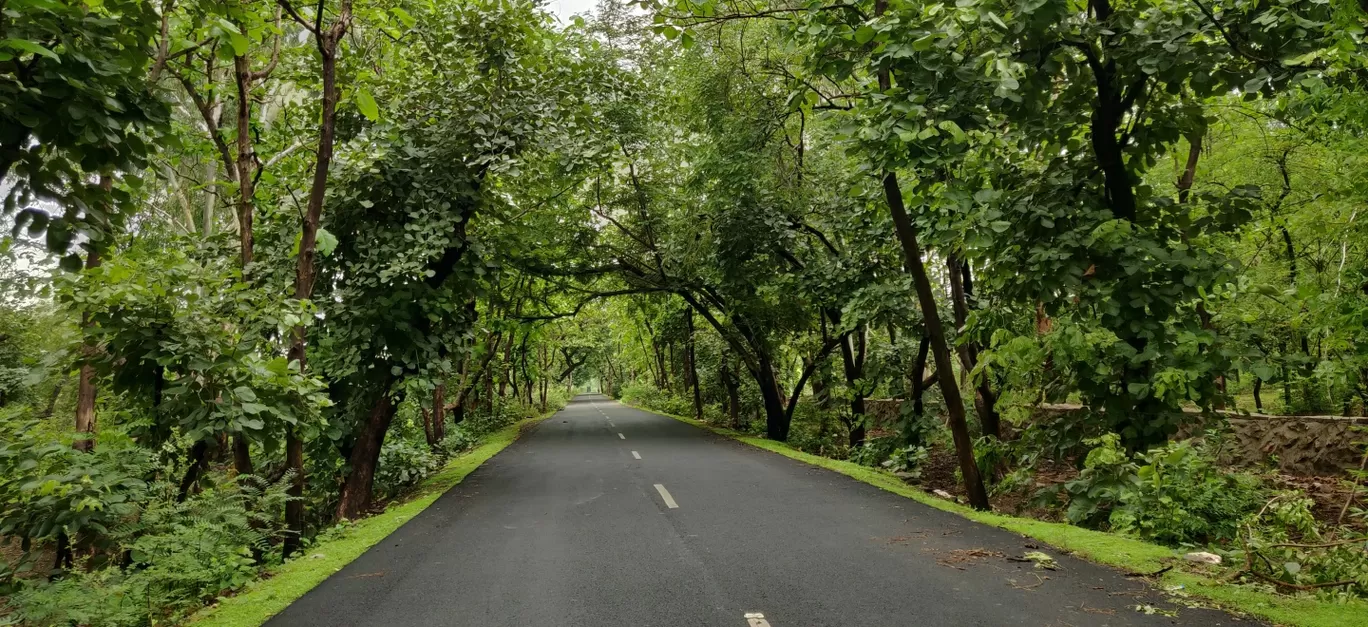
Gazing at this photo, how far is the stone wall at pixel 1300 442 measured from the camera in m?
11.5

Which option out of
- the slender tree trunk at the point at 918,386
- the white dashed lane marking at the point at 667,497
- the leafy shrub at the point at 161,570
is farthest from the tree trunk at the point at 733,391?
the leafy shrub at the point at 161,570

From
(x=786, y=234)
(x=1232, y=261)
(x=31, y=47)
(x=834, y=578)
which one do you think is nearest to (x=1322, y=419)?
(x=1232, y=261)

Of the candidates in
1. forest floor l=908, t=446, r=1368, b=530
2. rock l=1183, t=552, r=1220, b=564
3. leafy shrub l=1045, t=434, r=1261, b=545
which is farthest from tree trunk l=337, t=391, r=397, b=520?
rock l=1183, t=552, r=1220, b=564

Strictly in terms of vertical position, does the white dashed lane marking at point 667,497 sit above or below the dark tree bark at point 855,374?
below

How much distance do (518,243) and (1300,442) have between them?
1408cm

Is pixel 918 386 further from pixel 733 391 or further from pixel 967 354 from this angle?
pixel 733 391

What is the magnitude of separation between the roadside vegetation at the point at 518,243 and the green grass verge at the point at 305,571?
1.03 ft

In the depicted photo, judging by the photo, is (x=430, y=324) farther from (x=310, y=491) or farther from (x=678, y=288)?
(x=678, y=288)

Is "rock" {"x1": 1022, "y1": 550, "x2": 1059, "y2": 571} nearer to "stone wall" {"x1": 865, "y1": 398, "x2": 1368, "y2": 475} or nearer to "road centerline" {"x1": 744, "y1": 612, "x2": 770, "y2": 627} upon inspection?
"road centerline" {"x1": 744, "y1": 612, "x2": 770, "y2": 627}

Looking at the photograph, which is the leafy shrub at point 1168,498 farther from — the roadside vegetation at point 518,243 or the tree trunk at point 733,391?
the tree trunk at point 733,391

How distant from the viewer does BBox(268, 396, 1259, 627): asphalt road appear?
505 cm

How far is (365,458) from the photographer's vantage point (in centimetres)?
1114

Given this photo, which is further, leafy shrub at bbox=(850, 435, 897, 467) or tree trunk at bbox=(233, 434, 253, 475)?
leafy shrub at bbox=(850, 435, 897, 467)

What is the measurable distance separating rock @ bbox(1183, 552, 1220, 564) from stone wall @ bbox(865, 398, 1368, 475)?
16.5 feet
